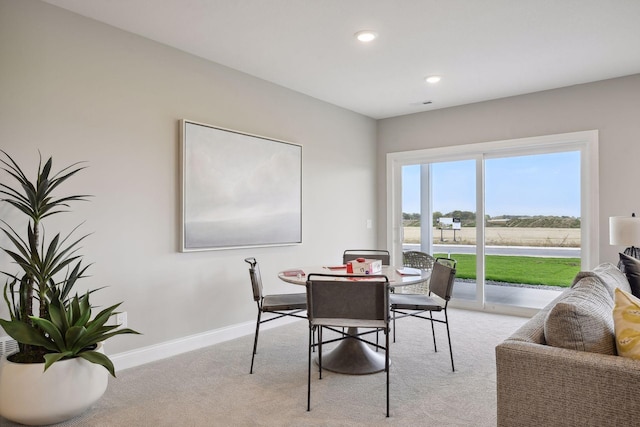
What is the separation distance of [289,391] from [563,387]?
1730 millimetres

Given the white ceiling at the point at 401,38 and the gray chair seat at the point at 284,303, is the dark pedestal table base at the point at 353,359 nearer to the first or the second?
the gray chair seat at the point at 284,303

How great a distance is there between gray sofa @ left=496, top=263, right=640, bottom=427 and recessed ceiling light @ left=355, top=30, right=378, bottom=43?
2.34m

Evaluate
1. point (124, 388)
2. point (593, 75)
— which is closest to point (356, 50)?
point (593, 75)

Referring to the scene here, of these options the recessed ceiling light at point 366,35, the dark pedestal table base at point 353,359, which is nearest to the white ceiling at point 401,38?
the recessed ceiling light at point 366,35

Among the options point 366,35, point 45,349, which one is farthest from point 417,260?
point 45,349

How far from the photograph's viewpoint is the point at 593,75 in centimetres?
402

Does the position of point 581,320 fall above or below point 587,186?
below

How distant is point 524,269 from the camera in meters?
4.86

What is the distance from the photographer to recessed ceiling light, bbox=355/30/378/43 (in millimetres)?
3084

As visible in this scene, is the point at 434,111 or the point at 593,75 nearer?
the point at 593,75

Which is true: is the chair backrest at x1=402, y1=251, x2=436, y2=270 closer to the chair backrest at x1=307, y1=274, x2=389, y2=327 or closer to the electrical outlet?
the chair backrest at x1=307, y1=274, x2=389, y2=327

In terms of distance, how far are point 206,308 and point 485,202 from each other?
11.4 ft

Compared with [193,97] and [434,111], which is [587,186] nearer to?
[434,111]

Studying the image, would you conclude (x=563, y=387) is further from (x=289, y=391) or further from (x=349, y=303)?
(x=289, y=391)
